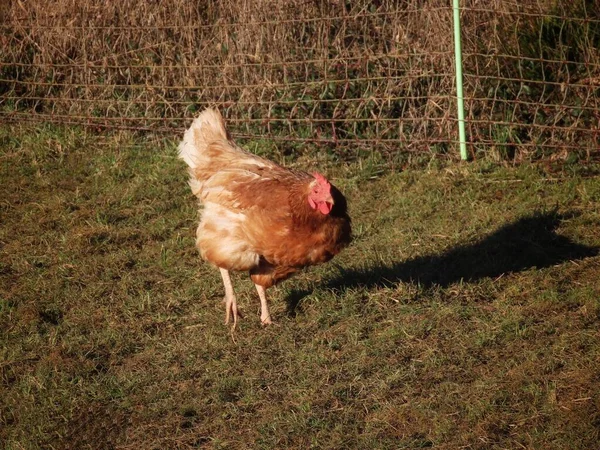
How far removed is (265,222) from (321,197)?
0.47 meters

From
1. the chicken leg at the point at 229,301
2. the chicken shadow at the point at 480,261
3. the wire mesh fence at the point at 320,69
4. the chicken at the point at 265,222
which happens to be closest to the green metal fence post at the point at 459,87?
the wire mesh fence at the point at 320,69

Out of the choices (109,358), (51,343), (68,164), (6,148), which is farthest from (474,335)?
(6,148)

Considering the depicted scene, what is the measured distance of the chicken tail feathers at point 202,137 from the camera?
7059 mm

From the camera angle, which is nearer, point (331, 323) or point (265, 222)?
point (265, 222)

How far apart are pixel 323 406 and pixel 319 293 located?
145 centimetres

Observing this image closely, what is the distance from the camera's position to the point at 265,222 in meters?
5.78

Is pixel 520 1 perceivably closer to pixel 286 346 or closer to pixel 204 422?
pixel 286 346

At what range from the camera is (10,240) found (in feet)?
25.8

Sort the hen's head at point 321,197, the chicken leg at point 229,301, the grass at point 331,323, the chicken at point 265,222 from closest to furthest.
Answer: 1. the grass at point 331,323
2. the hen's head at point 321,197
3. the chicken at point 265,222
4. the chicken leg at point 229,301

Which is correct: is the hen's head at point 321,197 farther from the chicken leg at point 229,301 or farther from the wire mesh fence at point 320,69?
the wire mesh fence at point 320,69

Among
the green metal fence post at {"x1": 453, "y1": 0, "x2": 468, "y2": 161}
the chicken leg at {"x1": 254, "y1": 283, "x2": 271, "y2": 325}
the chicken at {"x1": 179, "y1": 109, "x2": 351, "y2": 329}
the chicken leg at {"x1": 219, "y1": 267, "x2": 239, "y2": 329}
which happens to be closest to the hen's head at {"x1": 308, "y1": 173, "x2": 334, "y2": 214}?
the chicken at {"x1": 179, "y1": 109, "x2": 351, "y2": 329}

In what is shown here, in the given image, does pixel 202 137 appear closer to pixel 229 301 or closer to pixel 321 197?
pixel 229 301

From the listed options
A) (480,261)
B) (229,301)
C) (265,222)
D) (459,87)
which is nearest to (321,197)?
(265,222)

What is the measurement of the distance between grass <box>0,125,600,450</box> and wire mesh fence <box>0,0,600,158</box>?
526mm
